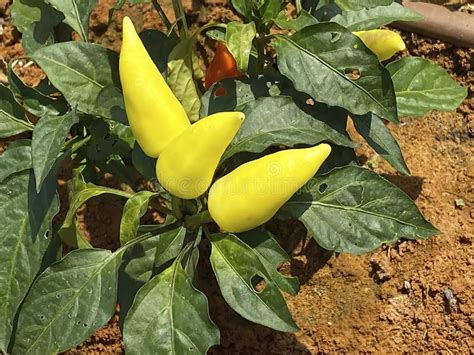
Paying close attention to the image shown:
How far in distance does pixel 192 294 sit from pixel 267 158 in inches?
11.8

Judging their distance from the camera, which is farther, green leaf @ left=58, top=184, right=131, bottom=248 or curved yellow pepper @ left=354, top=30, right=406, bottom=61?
curved yellow pepper @ left=354, top=30, right=406, bottom=61

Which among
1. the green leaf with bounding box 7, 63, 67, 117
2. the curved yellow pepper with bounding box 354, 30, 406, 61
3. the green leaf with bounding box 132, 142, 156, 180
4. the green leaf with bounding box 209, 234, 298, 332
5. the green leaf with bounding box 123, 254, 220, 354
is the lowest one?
the green leaf with bounding box 123, 254, 220, 354

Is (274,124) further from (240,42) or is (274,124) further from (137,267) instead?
(137,267)

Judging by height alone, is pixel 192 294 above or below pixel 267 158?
below

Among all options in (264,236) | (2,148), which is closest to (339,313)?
(264,236)

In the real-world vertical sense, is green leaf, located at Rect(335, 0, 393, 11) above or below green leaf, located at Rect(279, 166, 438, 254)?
above

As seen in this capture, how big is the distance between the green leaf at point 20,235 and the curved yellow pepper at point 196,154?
0.27 meters

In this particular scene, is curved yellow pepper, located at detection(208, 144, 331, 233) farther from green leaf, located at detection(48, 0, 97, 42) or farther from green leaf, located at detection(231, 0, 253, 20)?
green leaf, located at detection(48, 0, 97, 42)

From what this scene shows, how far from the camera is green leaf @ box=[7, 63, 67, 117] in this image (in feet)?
5.38

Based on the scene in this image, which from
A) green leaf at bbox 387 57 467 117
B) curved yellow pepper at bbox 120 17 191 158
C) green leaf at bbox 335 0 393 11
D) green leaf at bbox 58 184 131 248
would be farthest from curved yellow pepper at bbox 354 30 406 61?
green leaf at bbox 58 184 131 248

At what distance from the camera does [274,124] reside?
1.50 meters

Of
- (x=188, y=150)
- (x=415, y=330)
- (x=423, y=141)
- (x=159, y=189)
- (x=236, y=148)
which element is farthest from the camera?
(x=423, y=141)

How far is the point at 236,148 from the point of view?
59.1 inches

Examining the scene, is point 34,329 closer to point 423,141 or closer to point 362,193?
point 362,193
